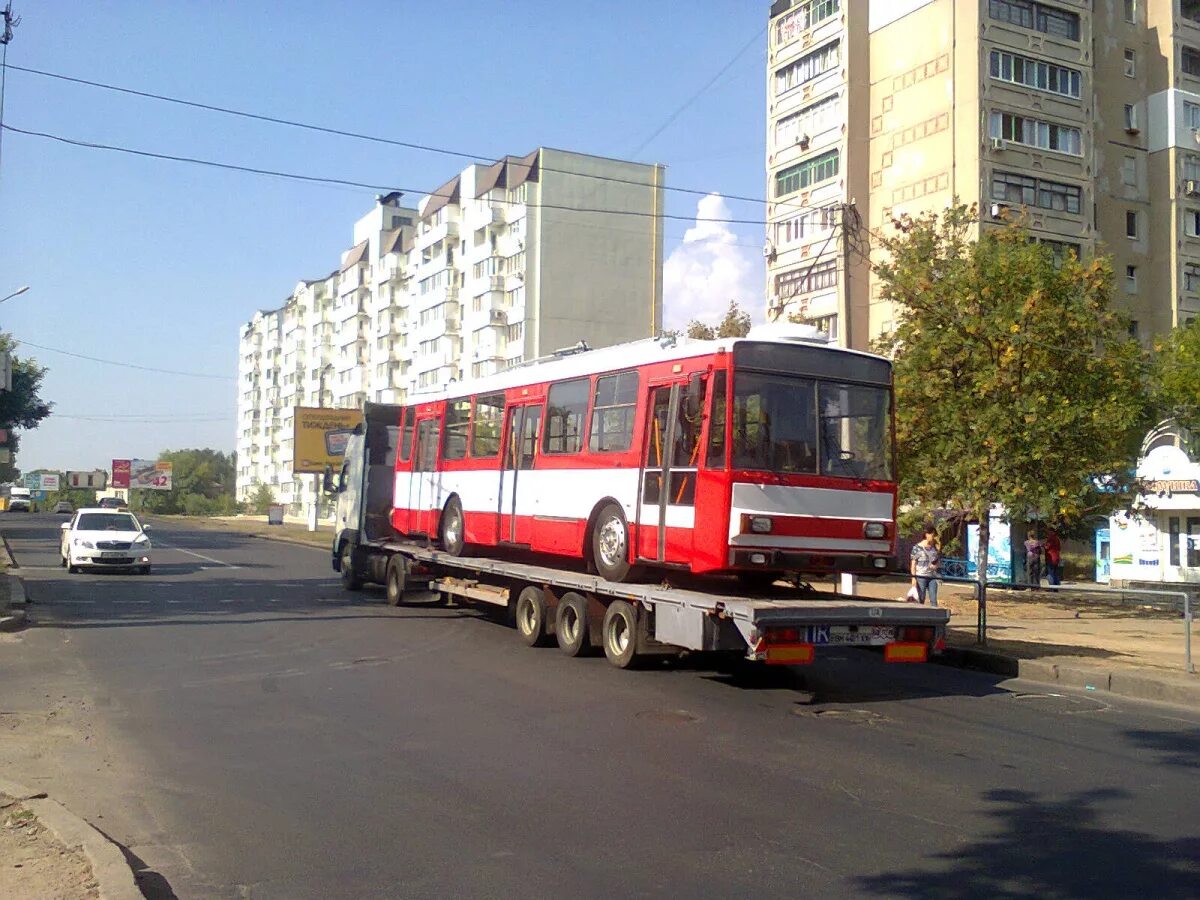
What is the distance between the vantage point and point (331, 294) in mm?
109125

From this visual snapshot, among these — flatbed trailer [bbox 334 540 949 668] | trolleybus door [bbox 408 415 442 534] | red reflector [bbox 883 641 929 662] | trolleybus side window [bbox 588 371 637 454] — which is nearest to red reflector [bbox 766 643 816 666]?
flatbed trailer [bbox 334 540 949 668]

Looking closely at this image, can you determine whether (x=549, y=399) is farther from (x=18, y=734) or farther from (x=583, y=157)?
(x=583, y=157)

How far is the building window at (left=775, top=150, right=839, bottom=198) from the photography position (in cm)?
4912

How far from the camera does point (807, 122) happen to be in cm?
5050

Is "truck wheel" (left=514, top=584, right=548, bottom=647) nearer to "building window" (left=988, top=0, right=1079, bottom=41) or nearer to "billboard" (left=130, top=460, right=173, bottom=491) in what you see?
"building window" (left=988, top=0, right=1079, bottom=41)

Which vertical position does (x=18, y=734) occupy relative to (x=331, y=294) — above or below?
below

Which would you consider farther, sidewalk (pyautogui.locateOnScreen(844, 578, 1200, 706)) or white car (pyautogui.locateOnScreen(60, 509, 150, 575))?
white car (pyautogui.locateOnScreen(60, 509, 150, 575))

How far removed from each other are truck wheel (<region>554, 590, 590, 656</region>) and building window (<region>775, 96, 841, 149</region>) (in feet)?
130

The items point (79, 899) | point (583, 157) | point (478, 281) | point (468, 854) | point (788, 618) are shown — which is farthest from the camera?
point (478, 281)

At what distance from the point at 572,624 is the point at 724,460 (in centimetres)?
368

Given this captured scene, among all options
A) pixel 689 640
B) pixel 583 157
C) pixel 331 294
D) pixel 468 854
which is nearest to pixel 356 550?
pixel 689 640

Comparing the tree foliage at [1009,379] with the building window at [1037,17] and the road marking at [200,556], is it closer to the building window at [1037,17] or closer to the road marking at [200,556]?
the road marking at [200,556]

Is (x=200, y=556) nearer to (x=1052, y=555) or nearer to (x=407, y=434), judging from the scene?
(x=407, y=434)

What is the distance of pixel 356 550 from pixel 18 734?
1459 cm
